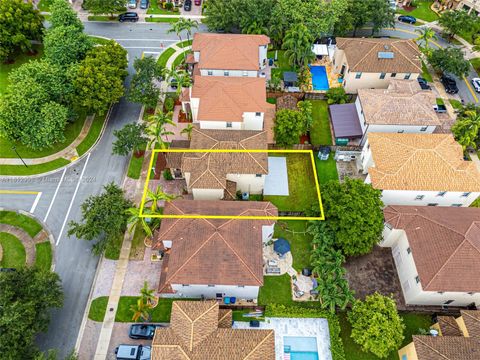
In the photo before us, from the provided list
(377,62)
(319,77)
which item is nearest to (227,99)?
(319,77)

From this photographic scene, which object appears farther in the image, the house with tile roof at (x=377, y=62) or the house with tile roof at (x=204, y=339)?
the house with tile roof at (x=377, y=62)

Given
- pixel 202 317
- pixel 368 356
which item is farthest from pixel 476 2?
pixel 202 317

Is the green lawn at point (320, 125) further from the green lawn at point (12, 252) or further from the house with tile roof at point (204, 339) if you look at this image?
the green lawn at point (12, 252)

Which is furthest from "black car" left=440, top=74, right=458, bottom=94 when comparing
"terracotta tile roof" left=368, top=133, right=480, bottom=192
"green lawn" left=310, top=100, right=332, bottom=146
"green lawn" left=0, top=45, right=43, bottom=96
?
"green lawn" left=0, top=45, right=43, bottom=96

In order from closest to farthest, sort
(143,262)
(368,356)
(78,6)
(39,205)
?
(368,356) < (143,262) < (39,205) < (78,6)

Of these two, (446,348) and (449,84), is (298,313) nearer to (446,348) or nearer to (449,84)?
(446,348)

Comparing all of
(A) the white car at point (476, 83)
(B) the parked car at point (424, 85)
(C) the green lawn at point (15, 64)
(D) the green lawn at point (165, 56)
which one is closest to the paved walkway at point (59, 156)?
(C) the green lawn at point (15, 64)

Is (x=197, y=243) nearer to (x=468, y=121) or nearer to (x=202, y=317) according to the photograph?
(x=202, y=317)
